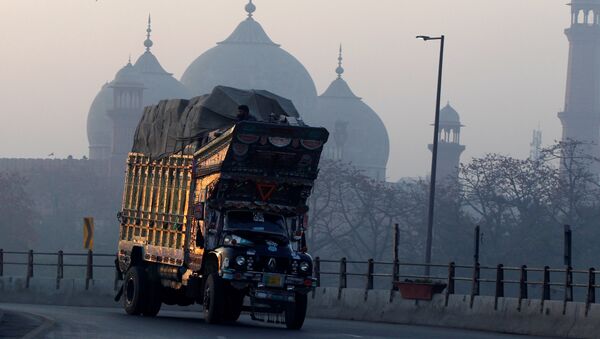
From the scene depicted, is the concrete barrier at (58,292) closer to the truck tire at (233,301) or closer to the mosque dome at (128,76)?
the truck tire at (233,301)

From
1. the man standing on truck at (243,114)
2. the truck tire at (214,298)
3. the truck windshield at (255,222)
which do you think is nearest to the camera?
the truck tire at (214,298)

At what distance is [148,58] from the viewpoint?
171 metres

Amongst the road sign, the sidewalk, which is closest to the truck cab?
the sidewalk

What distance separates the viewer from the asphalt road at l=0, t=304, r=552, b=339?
838 inches

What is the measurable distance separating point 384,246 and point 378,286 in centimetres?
709

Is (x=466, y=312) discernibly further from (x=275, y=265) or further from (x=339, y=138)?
(x=339, y=138)

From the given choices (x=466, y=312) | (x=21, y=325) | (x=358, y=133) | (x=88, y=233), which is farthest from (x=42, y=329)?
(x=358, y=133)

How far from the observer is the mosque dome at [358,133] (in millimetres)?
169225

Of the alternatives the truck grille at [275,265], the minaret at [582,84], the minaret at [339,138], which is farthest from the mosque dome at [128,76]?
the truck grille at [275,265]

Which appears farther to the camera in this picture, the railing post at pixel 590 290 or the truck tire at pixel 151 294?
the truck tire at pixel 151 294

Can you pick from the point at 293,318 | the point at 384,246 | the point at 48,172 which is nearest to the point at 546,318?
the point at 293,318

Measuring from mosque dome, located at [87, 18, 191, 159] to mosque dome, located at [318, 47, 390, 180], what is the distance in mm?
18255

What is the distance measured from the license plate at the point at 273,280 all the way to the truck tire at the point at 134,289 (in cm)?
340

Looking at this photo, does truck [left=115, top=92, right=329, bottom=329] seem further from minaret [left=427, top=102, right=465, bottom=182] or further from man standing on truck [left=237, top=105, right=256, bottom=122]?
minaret [left=427, top=102, right=465, bottom=182]
